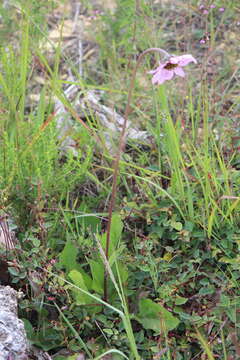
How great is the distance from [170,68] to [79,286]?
743 millimetres

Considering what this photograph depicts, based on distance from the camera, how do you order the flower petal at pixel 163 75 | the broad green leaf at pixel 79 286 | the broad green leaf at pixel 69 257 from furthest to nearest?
1. the broad green leaf at pixel 69 257
2. the broad green leaf at pixel 79 286
3. the flower petal at pixel 163 75

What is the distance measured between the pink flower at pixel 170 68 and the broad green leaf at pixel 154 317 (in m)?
0.72

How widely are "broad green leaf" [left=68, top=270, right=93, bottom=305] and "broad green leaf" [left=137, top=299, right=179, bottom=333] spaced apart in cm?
18

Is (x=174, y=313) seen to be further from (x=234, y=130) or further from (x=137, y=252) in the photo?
(x=234, y=130)

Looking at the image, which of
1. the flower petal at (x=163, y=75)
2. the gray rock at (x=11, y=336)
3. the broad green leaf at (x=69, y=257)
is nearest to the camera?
the gray rock at (x=11, y=336)

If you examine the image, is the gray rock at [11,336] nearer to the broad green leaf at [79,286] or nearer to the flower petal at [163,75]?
the broad green leaf at [79,286]

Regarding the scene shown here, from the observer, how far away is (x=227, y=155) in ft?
6.86

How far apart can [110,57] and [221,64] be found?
645 millimetres

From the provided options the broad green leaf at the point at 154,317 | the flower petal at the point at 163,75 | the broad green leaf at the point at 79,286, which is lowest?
the broad green leaf at the point at 154,317

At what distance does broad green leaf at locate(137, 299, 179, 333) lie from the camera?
5.16 ft

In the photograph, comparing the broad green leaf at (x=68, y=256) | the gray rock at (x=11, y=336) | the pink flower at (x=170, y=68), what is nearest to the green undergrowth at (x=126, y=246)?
the broad green leaf at (x=68, y=256)

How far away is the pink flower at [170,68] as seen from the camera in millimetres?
1396

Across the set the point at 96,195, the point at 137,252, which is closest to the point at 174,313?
the point at 137,252

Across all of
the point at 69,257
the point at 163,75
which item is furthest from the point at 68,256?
the point at 163,75
